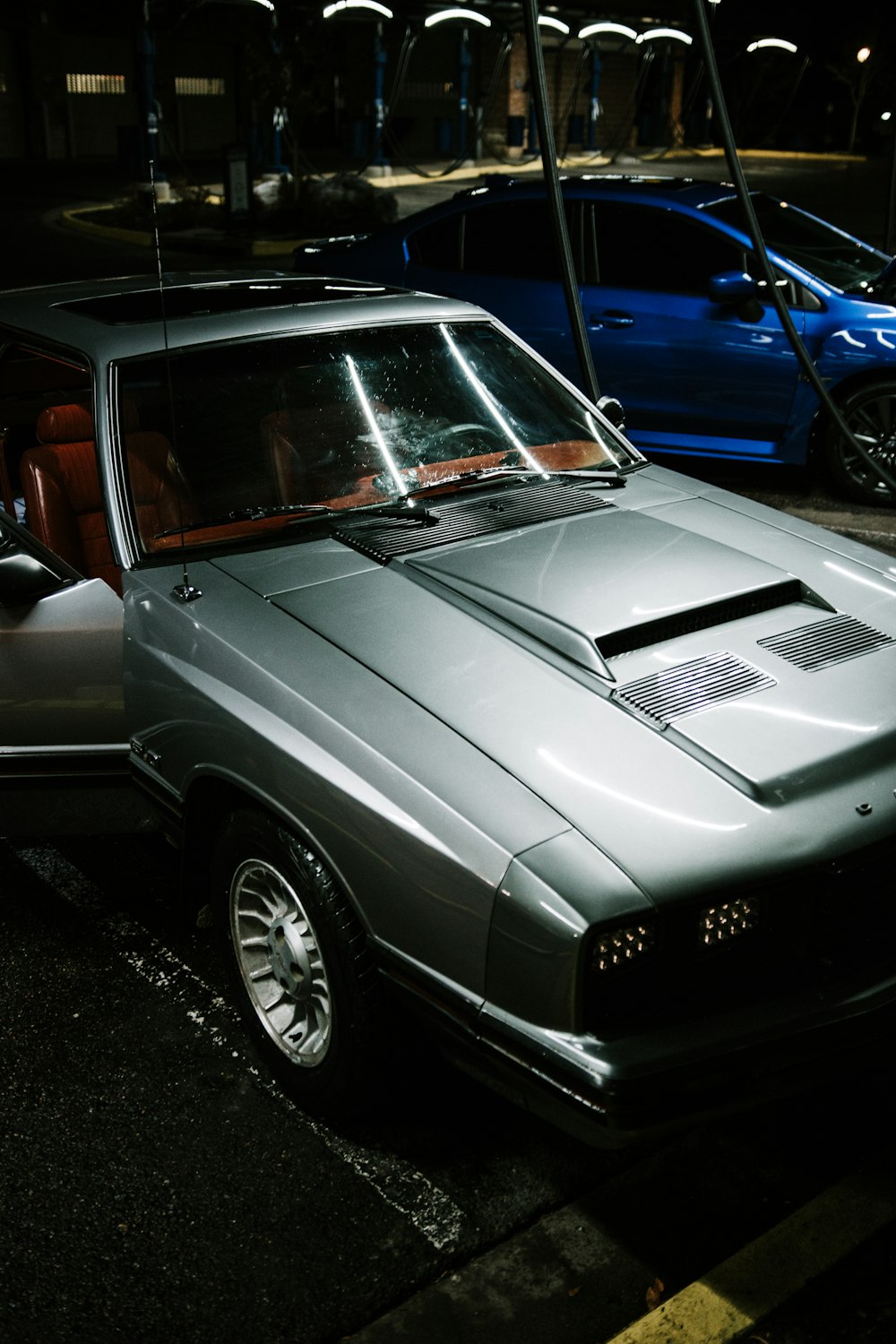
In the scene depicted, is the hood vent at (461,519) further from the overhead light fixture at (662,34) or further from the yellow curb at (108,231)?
the overhead light fixture at (662,34)

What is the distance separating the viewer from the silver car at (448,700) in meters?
2.53

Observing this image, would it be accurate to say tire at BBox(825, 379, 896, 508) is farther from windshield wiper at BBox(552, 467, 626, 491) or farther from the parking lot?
the parking lot

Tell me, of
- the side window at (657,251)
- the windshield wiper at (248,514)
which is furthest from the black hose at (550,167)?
the side window at (657,251)

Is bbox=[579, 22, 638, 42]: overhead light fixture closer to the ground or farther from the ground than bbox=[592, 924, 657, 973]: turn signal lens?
farther from the ground

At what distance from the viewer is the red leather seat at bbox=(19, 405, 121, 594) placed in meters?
4.10

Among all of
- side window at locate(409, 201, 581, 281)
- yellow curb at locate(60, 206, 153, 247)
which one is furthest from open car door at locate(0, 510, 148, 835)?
yellow curb at locate(60, 206, 153, 247)

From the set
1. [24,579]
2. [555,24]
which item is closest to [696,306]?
[24,579]

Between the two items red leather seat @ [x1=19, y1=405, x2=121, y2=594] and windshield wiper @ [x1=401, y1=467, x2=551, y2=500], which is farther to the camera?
red leather seat @ [x1=19, y1=405, x2=121, y2=594]

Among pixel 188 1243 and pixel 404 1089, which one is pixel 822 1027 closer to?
pixel 404 1089

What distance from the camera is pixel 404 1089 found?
130 inches

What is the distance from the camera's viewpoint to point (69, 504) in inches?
162

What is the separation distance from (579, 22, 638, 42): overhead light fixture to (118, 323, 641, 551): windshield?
32.1m

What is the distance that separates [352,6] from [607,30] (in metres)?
10.0

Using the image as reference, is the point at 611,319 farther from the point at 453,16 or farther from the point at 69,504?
the point at 453,16
